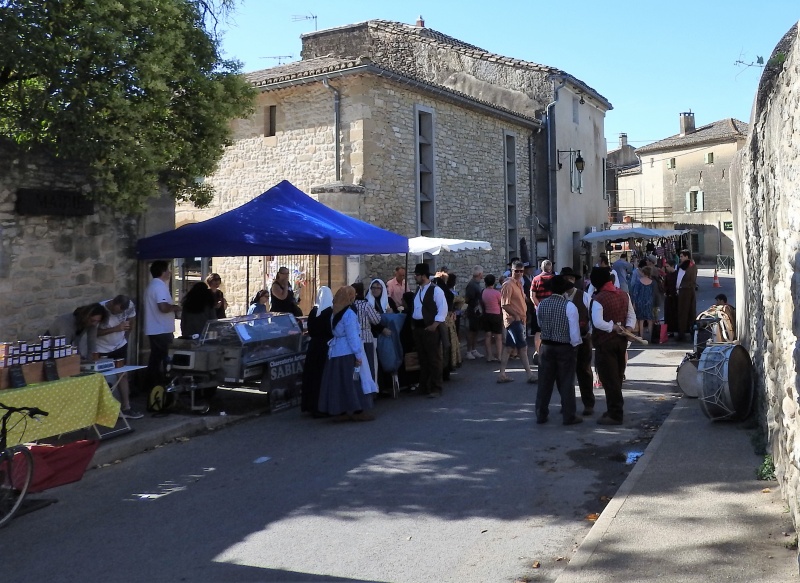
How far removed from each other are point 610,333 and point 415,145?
11087 millimetres

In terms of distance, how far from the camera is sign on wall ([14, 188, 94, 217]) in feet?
29.3

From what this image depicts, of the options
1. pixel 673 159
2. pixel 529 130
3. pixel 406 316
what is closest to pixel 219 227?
pixel 406 316

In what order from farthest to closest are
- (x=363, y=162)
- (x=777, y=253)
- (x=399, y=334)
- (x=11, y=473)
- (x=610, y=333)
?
(x=363, y=162) → (x=399, y=334) → (x=610, y=333) → (x=11, y=473) → (x=777, y=253)

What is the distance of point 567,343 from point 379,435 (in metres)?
2.17

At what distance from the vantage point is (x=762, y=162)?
6.24 metres

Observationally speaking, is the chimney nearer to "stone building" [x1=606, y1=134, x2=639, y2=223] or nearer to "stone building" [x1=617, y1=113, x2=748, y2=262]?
"stone building" [x1=617, y1=113, x2=748, y2=262]

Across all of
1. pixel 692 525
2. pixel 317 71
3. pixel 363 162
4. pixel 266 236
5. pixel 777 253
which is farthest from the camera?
pixel 317 71

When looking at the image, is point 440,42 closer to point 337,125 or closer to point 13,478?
point 337,125

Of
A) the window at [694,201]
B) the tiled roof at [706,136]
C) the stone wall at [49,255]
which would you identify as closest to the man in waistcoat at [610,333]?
the stone wall at [49,255]

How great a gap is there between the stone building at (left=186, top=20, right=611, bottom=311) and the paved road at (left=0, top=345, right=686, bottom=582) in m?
8.90

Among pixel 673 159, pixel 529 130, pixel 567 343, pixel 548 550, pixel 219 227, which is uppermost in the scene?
pixel 673 159

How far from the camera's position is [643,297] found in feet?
49.7

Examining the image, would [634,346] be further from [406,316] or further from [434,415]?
[434,415]

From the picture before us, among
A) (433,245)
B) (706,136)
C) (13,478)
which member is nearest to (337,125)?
(433,245)
